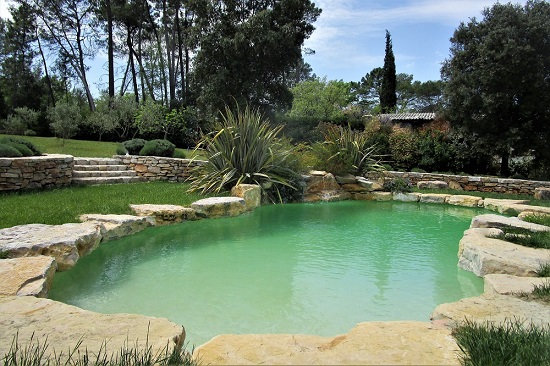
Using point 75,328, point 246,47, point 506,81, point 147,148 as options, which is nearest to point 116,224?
point 75,328

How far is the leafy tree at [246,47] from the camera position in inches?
736

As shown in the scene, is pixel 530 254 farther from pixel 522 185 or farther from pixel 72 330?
pixel 522 185

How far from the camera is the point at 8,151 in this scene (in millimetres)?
7586

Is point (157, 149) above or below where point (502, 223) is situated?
above

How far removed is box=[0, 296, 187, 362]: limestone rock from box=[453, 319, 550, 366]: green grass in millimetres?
1442

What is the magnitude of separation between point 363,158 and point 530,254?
26.3 ft

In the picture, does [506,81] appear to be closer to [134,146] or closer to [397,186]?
[397,186]

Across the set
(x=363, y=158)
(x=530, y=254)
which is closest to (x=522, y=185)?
(x=363, y=158)

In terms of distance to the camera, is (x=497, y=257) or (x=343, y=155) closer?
(x=497, y=257)

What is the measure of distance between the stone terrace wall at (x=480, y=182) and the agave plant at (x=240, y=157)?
13.4 ft

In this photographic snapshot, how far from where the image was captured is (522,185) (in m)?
10.9

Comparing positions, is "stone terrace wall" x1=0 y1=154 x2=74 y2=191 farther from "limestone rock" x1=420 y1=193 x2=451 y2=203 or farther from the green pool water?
"limestone rock" x1=420 y1=193 x2=451 y2=203

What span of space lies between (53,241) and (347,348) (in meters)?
3.31

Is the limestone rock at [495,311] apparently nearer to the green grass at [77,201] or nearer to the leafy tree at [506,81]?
the green grass at [77,201]
